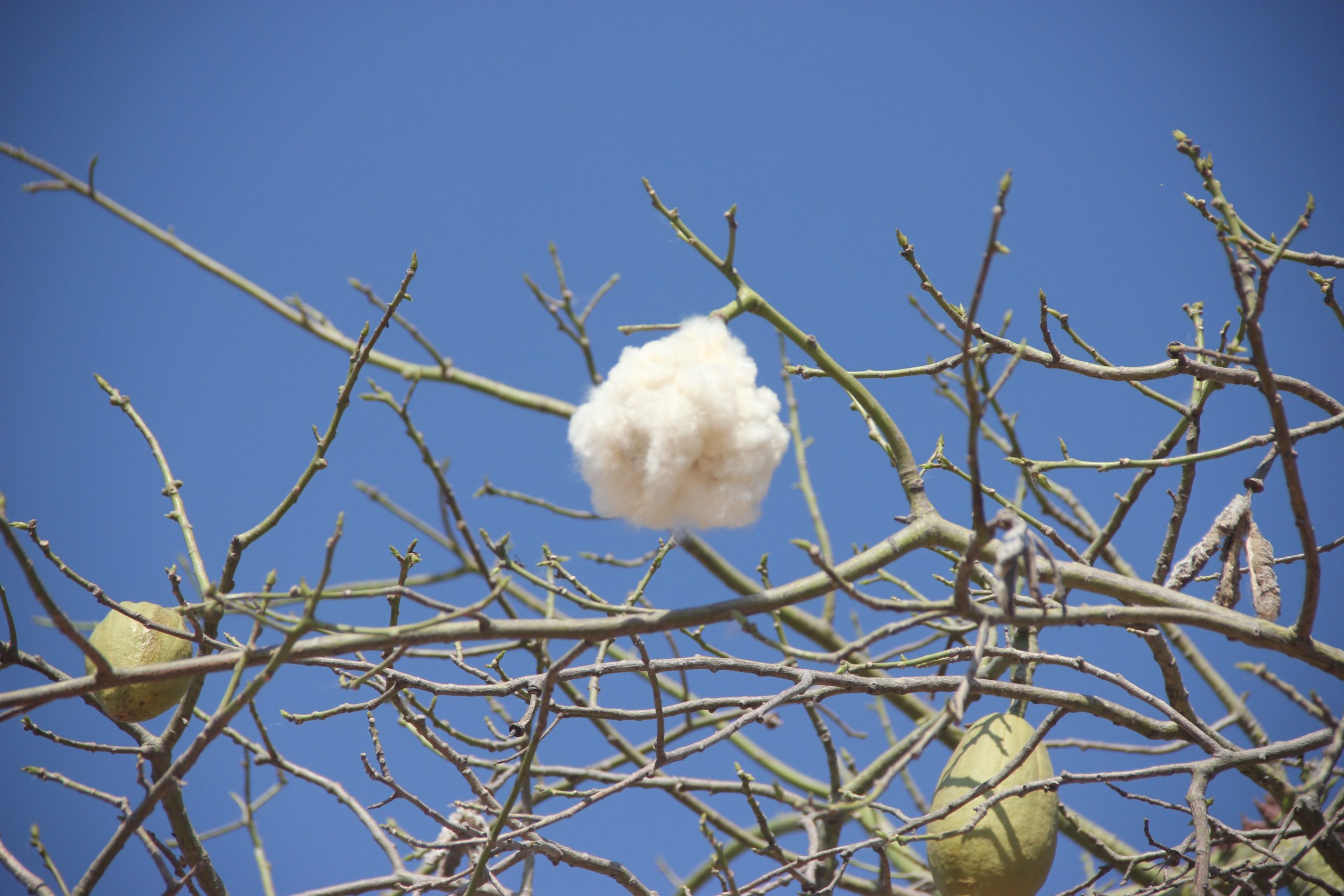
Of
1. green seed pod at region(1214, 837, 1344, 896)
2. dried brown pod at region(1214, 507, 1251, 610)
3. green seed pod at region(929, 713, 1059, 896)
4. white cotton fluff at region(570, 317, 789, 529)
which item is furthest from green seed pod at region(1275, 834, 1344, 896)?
white cotton fluff at region(570, 317, 789, 529)

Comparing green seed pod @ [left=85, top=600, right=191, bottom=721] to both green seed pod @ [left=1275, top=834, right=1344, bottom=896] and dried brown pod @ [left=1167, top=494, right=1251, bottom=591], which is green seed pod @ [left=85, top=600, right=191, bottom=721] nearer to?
dried brown pod @ [left=1167, top=494, right=1251, bottom=591]

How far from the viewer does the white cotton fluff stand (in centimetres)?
142

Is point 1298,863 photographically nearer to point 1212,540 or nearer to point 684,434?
point 1212,540

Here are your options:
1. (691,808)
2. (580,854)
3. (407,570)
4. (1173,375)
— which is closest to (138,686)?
(407,570)

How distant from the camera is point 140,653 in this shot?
2.00 meters

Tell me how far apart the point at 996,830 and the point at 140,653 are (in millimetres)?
1757

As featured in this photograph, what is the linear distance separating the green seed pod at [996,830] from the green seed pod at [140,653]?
1.57m

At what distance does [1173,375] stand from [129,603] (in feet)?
7.04

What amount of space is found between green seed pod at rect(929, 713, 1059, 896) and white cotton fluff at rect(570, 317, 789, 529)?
915 mm

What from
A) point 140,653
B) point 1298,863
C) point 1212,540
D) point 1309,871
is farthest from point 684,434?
point 1309,871

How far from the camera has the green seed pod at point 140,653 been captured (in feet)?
6.25

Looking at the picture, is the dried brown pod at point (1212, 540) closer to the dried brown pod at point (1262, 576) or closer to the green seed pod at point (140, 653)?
the dried brown pod at point (1262, 576)

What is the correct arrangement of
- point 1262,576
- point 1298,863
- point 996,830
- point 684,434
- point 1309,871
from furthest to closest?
point 1309,871 → point 1298,863 → point 996,830 → point 1262,576 → point 684,434

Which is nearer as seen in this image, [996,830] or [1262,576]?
[1262,576]
